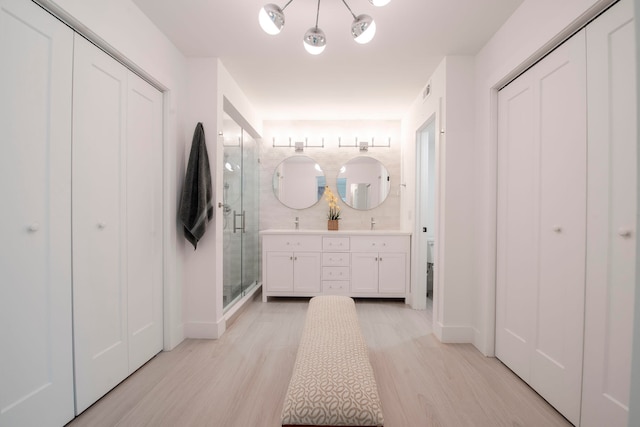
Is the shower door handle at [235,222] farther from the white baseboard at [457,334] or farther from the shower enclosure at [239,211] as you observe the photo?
the white baseboard at [457,334]

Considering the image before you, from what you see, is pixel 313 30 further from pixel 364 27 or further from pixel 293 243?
pixel 293 243

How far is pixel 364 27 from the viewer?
161 centimetres

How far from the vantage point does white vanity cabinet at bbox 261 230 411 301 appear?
11.5 ft

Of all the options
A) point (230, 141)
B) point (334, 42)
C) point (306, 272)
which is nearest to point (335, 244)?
point (306, 272)

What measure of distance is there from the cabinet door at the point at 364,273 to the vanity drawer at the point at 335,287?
0.09 meters

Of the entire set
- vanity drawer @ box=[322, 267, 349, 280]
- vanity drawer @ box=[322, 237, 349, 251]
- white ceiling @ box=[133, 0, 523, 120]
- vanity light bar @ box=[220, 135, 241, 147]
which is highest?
white ceiling @ box=[133, 0, 523, 120]

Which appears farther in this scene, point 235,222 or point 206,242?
point 235,222

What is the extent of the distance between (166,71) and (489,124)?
2.62 metres

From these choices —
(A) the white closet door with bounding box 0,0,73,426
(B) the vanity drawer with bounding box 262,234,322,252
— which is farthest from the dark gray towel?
(B) the vanity drawer with bounding box 262,234,322,252

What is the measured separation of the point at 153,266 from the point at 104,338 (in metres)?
0.58

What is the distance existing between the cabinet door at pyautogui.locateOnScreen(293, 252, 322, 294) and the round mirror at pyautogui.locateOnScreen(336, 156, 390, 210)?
107 cm

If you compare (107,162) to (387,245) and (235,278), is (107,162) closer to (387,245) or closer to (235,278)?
(235,278)

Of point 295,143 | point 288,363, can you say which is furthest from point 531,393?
point 295,143

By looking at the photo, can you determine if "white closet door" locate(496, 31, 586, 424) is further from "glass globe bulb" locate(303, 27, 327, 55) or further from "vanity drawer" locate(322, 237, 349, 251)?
"vanity drawer" locate(322, 237, 349, 251)
